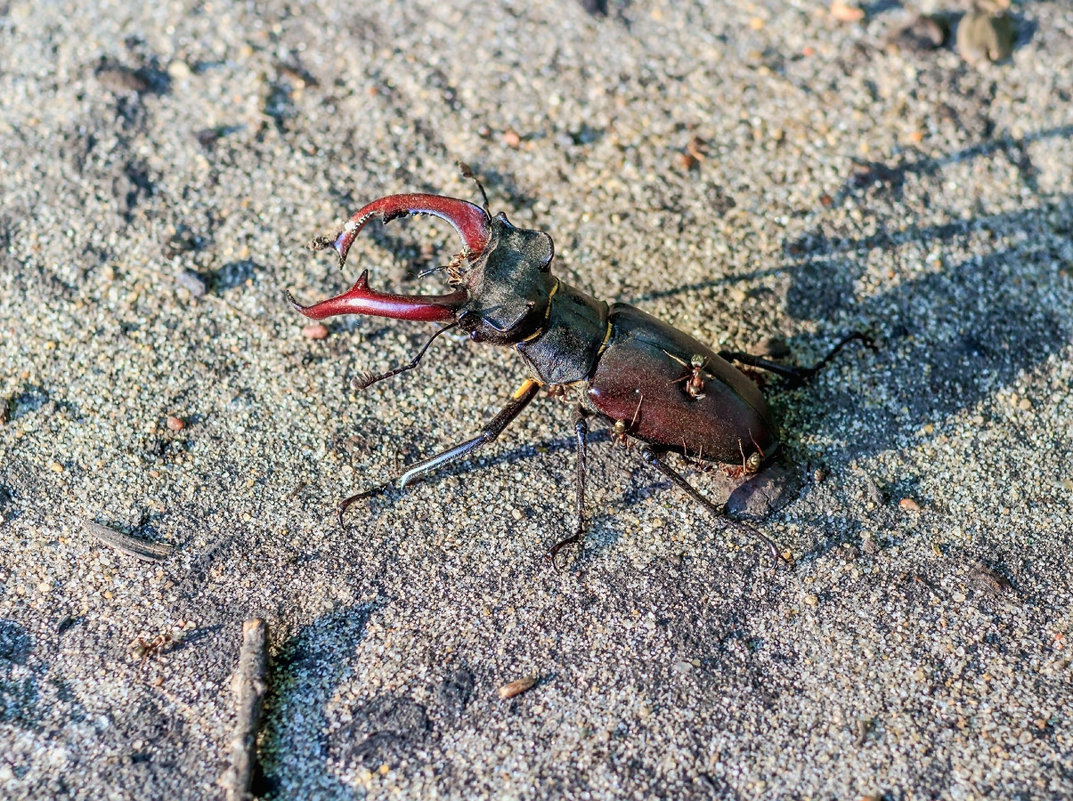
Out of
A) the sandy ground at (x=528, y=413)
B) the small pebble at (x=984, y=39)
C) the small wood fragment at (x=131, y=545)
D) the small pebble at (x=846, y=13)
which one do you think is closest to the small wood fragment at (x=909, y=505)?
the sandy ground at (x=528, y=413)

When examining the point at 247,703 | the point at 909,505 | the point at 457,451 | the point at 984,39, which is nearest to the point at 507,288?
the point at 457,451

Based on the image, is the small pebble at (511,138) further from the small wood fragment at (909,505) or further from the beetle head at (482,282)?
the small wood fragment at (909,505)

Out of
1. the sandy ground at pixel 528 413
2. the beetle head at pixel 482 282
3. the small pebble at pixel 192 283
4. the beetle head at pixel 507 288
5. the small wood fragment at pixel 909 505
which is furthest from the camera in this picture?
the small pebble at pixel 192 283

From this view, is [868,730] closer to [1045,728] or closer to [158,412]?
[1045,728]

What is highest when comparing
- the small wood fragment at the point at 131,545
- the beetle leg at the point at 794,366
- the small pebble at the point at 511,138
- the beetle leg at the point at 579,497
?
the small pebble at the point at 511,138

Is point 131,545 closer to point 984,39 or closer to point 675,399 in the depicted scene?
point 675,399

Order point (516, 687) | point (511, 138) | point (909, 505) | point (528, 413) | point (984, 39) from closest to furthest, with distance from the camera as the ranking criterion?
point (516, 687), point (909, 505), point (528, 413), point (511, 138), point (984, 39)

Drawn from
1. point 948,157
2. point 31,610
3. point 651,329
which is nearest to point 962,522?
point 651,329
